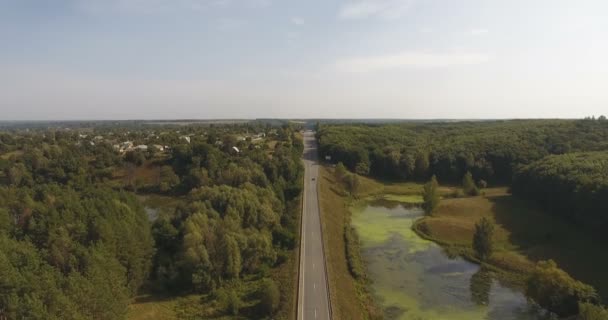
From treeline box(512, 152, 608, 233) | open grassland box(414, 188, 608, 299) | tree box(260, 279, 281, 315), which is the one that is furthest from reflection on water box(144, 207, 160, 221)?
treeline box(512, 152, 608, 233)

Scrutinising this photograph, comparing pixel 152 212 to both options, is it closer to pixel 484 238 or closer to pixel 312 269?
pixel 312 269

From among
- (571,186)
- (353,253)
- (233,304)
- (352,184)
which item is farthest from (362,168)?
(233,304)

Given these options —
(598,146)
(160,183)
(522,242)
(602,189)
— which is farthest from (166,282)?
(598,146)

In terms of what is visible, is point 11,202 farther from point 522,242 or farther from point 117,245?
point 522,242

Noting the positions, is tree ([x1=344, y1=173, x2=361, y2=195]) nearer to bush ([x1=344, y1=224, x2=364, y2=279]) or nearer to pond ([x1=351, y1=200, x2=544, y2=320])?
pond ([x1=351, y1=200, x2=544, y2=320])

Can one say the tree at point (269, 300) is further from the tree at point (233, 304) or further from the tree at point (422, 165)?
the tree at point (422, 165)

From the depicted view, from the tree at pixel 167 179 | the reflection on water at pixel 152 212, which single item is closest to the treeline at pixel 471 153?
the tree at pixel 167 179
